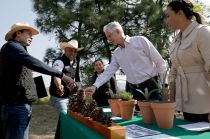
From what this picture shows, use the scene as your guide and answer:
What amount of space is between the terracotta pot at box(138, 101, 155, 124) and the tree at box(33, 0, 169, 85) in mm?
7738

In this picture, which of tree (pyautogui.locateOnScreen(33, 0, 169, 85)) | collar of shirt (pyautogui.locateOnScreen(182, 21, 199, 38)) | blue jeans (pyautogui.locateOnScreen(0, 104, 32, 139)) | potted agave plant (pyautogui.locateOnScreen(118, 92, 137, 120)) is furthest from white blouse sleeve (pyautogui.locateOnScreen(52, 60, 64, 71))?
tree (pyautogui.locateOnScreen(33, 0, 169, 85))

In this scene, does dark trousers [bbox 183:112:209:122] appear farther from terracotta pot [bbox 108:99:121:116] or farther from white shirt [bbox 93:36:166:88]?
white shirt [bbox 93:36:166:88]

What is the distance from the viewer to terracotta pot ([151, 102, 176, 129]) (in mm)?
1582

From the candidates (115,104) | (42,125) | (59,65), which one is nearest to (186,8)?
(115,104)

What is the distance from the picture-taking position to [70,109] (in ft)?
7.41

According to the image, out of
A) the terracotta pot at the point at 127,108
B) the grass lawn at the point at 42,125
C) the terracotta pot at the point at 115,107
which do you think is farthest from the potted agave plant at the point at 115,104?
the grass lawn at the point at 42,125

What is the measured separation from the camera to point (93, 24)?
9.36 m

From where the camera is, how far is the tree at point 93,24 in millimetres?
9562

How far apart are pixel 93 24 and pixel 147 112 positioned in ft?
25.5

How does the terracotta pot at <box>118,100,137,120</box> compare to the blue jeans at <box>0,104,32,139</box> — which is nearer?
the terracotta pot at <box>118,100,137,120</box>

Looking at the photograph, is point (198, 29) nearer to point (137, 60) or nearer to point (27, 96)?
point (137, 60)

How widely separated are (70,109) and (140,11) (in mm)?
8018

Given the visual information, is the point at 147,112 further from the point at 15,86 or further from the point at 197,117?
the point at 15,86

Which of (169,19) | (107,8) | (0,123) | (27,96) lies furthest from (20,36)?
(107,8)
